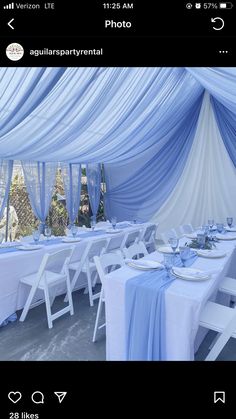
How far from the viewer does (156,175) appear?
20.7 ft

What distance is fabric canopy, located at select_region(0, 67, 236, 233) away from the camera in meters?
2.31

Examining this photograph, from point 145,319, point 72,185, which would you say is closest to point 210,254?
point 145,319

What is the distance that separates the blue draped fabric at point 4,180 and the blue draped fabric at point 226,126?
13.9ft

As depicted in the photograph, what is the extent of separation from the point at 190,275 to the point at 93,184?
457 cm
